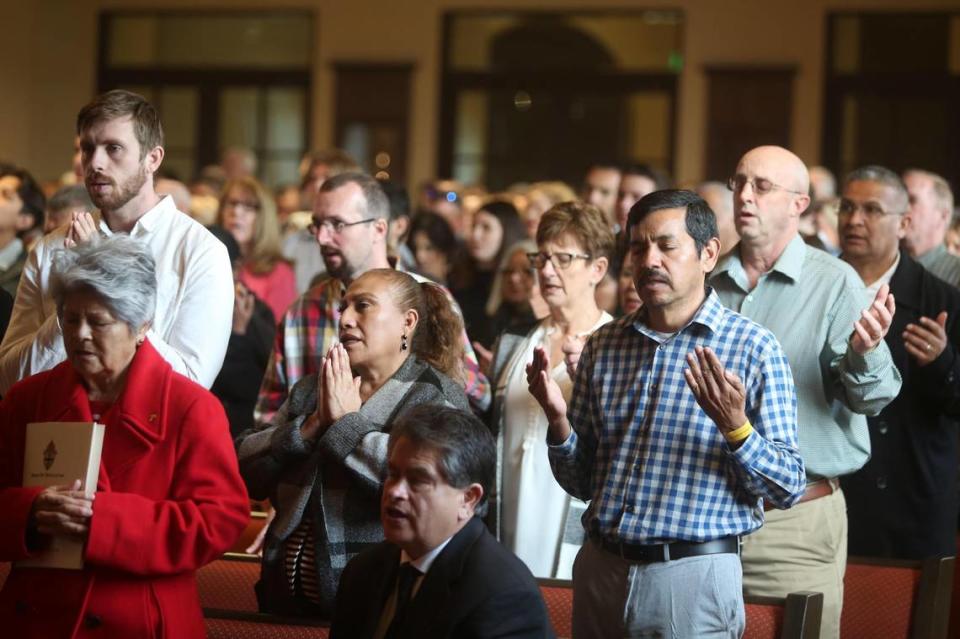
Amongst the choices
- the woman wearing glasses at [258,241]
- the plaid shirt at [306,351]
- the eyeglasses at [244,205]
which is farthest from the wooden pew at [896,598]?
the eyeglasses at [244,205]

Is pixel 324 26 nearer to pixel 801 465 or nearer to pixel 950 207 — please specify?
pixel 950 207

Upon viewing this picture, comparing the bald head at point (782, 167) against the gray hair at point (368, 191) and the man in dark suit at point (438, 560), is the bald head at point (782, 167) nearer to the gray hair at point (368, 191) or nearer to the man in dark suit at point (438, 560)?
the gray hair at point (368, 191)

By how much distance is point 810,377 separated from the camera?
3.86 m

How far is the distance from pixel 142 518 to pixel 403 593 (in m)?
0.49

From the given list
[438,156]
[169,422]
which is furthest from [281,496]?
[438,156]

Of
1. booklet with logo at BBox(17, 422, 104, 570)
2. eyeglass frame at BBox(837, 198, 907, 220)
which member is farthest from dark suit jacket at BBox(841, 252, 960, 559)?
booklet with logo at BBox(17, 422, 104, 570)

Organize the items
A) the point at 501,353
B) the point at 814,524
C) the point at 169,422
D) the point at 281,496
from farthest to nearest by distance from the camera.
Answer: the point at 501,353
the point at 814,524
the point at 281,496
the point at 169,422

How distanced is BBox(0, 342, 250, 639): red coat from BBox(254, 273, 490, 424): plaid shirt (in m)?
1.21

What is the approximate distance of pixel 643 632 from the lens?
3129mm

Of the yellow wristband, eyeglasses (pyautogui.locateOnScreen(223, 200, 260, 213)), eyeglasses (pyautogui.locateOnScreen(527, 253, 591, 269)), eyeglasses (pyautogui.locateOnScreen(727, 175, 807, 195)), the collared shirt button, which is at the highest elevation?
eyeglasses (pyautogui.locateOnScreen(727, 175, 807, 195))

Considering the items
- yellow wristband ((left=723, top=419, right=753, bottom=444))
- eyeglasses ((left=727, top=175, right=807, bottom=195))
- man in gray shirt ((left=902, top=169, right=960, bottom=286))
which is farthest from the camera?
man in gray shirt ((left=902, top=169, right=960, bottom=286))

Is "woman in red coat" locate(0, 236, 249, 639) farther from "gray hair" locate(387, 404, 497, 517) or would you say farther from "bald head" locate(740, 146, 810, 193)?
"bald head" locate(740, 146, 810, 193)

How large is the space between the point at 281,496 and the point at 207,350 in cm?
40

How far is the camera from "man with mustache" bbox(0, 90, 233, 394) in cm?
348
